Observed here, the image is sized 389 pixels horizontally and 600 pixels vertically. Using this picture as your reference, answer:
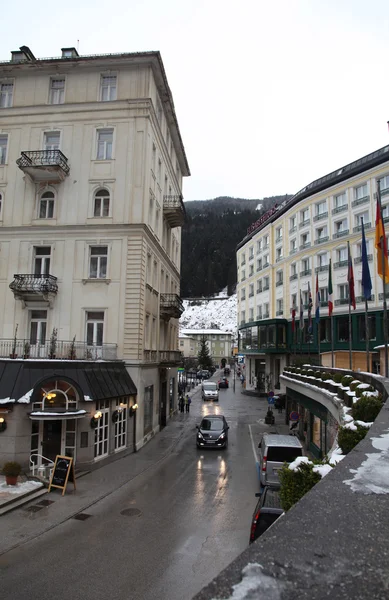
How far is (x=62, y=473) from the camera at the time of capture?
1622cm

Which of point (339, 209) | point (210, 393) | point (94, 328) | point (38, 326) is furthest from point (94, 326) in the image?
point (210, 393)

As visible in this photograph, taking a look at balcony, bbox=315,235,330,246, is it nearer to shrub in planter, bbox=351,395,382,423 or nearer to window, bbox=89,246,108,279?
window, bbox=89,246,108,279

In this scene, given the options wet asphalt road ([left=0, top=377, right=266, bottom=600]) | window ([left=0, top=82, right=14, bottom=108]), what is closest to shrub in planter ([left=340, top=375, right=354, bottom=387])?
wet asphalt road ([left=0, top=377, right=266, bottom=600])

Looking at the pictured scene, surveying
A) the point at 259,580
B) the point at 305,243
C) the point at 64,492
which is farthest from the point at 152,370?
the point at 305,243

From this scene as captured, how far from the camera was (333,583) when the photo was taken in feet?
7.37

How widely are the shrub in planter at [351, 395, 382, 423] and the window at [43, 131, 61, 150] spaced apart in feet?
80.6

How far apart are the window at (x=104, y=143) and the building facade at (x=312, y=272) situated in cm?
2040

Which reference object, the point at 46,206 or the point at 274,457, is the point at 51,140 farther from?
the point at 274,457

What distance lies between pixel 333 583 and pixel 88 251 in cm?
2494

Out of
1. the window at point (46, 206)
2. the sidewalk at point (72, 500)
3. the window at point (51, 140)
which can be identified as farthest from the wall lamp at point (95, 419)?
the window at point (51, 140)

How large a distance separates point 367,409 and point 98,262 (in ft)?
64.1

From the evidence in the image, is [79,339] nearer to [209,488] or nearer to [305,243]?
[209,488]

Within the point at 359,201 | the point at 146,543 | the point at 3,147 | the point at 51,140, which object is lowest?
the point at 146,543

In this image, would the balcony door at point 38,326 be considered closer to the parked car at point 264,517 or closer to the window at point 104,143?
the window at point 104,143
